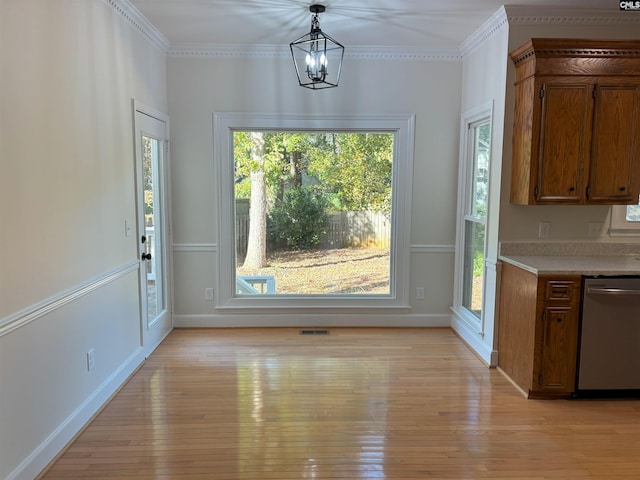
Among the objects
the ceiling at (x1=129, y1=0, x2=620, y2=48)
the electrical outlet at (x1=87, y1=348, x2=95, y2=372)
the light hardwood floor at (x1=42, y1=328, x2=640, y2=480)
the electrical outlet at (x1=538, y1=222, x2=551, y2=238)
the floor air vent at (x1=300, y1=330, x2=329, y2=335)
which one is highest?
the ceiling at (x1=129, y1=0, x2=620, y2=48)

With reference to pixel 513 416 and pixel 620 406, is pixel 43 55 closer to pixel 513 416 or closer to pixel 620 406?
pixel 513 416

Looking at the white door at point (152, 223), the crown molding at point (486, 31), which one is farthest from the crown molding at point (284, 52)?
the white door at point (152, 223)

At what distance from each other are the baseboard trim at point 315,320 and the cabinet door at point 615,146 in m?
2.02

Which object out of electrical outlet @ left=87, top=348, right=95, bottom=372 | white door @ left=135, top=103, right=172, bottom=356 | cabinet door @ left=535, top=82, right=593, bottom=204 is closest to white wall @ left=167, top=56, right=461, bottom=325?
white door @ left=135, top=103, right=172, bottom=356

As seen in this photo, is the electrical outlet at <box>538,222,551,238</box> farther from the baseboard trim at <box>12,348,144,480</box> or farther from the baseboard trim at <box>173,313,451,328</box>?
the baseboard trim at <box>12,348,144,480</box>

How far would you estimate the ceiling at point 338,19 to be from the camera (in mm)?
3271

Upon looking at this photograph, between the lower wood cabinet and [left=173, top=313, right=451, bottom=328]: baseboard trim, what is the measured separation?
1.50m

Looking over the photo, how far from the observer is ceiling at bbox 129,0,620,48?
3271mm

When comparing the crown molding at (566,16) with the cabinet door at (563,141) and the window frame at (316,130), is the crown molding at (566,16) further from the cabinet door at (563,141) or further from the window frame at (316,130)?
the window frame at (316,130)

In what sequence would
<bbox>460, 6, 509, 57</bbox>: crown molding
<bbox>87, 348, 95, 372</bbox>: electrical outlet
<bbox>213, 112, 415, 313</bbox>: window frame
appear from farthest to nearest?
<bbox>213, 112, 415, 313</bbox>: window frame < <bbox>460, 6, 509, 57</bbox>: crown molding < <bbox>87, 348, 95, 372</bbox>: electrical outlet

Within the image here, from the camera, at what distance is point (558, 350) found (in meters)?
3.08

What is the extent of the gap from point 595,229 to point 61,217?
3798 mm

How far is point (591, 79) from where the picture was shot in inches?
126

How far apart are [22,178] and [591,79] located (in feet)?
11.8
